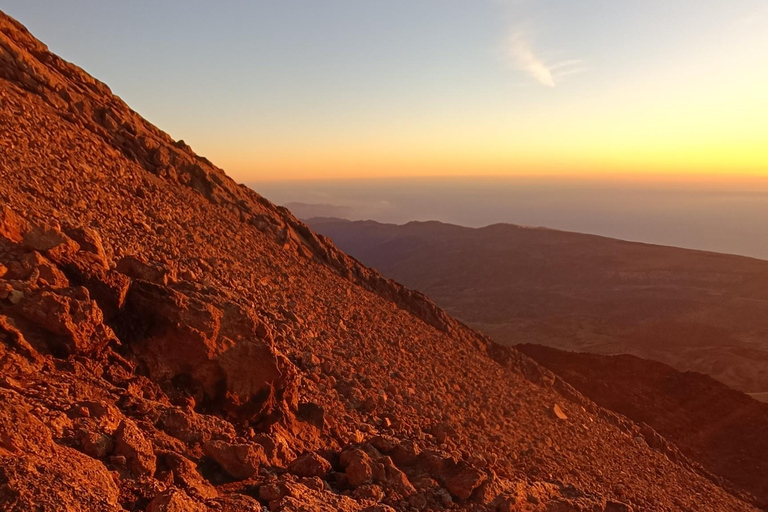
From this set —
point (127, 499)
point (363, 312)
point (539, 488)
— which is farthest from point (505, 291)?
point (127, 499)

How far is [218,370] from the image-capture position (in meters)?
5.13

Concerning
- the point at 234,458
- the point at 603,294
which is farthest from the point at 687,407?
the point at 603,294

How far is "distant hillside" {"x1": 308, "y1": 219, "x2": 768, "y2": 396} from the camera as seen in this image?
111ft

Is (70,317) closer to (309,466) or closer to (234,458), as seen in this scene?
(234,458)

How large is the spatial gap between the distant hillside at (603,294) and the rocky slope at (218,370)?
2115 cm

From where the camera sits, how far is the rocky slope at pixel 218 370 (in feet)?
12.0

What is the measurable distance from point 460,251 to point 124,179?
208ft

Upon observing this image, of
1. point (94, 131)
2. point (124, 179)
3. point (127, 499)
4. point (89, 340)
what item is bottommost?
point (127, 499)

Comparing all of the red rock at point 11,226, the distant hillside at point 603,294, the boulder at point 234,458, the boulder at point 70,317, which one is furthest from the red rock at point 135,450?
the distant hillside at point 603,294

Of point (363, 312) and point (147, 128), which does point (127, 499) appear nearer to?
point (363, 312)

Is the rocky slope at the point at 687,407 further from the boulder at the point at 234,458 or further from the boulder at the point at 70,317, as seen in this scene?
the boulder at the point at 70,317

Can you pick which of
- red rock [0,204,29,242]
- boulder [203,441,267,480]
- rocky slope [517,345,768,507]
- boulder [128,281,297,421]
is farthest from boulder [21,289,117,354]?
rocky slope [517,345,768,507]

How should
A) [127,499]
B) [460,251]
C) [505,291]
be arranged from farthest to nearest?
[460,251] → [505,291] → [127,499]

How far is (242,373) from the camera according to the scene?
5227 millimetres
